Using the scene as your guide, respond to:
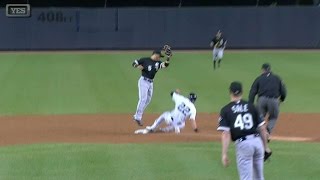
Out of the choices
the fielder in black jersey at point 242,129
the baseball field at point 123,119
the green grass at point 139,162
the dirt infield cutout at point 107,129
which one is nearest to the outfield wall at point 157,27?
the baseball field at point 123,119

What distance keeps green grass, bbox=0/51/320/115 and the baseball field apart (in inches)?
1.4

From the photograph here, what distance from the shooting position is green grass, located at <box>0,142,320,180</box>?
39.1 feet

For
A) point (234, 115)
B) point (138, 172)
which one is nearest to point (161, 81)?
point (138, 172)

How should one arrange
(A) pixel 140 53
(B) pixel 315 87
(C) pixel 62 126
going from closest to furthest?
1. (C) pixel 62 126
2. (B) pixel 315 87
3. (A) pixel 140 53

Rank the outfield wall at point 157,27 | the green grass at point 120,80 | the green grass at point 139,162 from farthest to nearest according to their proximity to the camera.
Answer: the outfield wall at point 157,27 → the green grass at point 120,80 → the green grass at point 139,162

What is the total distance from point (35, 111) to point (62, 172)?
9877mm

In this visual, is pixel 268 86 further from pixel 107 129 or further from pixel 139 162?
pixel 107 129

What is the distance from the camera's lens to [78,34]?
1737 inches

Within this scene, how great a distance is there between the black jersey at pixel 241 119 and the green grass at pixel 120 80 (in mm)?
11674

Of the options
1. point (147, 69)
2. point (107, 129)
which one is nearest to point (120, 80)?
point (107, 129)

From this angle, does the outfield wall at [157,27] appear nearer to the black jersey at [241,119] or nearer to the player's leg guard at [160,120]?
the player's leg guard at [160,120]

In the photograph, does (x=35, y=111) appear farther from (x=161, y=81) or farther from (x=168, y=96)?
(x=161, y=81)

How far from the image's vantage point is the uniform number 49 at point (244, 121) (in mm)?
9766

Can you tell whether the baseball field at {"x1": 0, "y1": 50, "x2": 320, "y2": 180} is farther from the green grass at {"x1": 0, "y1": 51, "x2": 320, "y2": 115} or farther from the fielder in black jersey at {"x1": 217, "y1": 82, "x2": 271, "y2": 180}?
the fielder in black jersey at {"x1": 217, "y1": 82, "x2": 271, "y2": 180}
